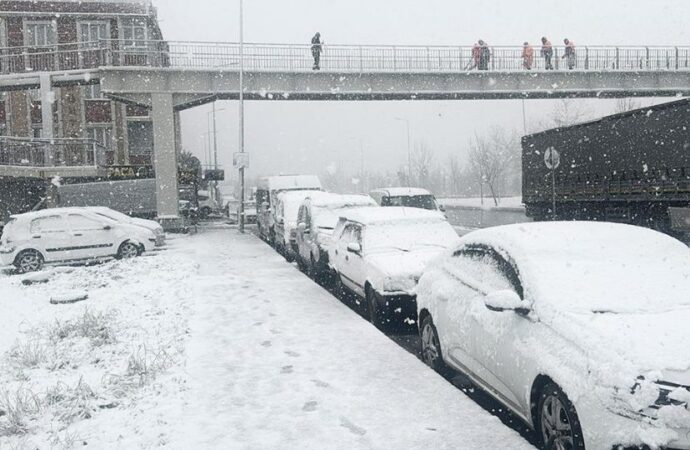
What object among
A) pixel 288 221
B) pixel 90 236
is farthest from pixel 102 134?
pixel 288 221

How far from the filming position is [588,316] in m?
4.53

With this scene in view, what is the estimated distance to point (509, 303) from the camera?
4.87 meters

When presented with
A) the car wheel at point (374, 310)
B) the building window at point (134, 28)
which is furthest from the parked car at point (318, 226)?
the building window at point (134, 28)

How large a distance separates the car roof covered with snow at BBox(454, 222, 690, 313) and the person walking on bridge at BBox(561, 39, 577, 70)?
2980 centimetres

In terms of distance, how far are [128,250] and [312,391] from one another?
14.0 metres

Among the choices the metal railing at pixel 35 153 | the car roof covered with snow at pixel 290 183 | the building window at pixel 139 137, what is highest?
the building window at pixel 139 137

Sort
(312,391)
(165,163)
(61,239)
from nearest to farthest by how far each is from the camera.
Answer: (312,391) < (61,239) < (165,163)

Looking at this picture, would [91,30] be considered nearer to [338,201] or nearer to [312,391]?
[338,201]

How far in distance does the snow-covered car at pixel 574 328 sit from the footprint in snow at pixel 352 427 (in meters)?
1.24

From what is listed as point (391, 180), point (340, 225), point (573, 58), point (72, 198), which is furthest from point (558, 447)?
point (391, 180)

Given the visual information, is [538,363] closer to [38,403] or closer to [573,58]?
[38,403]

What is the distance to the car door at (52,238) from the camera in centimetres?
1694

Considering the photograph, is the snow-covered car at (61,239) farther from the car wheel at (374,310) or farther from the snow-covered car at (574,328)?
the snow-covered car at (574,328)

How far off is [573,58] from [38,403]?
108ft
